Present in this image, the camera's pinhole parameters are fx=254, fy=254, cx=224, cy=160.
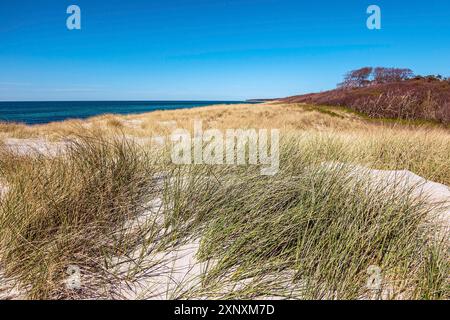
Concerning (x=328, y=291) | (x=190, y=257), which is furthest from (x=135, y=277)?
(x=328, y=291)

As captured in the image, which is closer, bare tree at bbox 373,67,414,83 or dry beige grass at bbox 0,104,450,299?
dry beige grass at bbox 0,104,450,299

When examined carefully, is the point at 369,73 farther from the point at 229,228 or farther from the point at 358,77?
the point at 229,228

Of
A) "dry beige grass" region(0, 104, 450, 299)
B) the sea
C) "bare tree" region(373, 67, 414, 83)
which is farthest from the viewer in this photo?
"bare tree" region(373, 67, 414, 83)

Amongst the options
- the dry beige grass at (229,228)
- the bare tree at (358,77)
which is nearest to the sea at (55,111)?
the dry beige grass at (229,228)

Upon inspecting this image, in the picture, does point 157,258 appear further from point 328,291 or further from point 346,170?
point 346,170

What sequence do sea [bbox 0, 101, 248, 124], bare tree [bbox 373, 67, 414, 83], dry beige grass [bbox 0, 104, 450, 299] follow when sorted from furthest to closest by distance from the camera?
bare tree [bbox 373, 67, 414, 83], sea [bbox 0, 101, 248, 124], dry beige grass [bbox 0, 104, 450, 299]

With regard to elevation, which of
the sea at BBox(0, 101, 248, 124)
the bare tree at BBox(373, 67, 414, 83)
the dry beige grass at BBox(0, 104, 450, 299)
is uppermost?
the bare tree at BBox(373, 67, 414, 83)

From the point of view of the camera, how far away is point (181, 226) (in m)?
2.10

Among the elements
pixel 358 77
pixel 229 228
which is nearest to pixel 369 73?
pixel 358 77

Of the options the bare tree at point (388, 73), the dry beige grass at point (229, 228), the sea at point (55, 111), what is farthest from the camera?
the bare tree at point (388, 73)

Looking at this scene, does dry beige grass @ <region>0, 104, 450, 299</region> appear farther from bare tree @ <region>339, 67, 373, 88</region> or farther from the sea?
bare tree @ <region>339, 67, 373, 88</region>

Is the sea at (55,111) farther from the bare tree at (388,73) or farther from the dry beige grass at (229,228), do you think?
the bare tree at (388,73)

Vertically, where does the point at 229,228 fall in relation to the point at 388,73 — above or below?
below

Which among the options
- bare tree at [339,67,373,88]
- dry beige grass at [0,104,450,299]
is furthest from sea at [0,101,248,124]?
bare tree at [339,67,373,88]
